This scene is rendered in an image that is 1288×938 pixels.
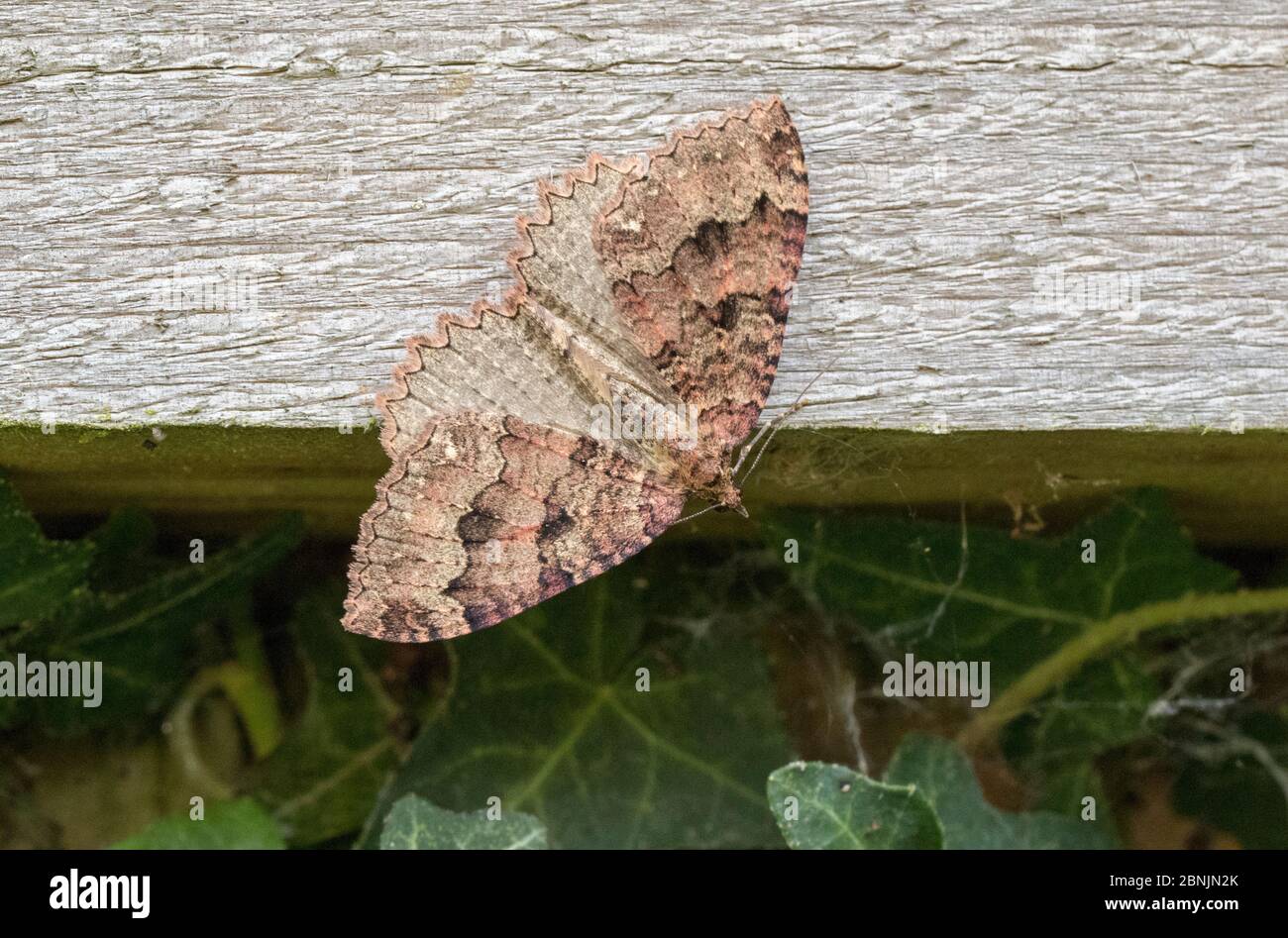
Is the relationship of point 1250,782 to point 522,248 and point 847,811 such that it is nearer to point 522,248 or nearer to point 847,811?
point 847,811

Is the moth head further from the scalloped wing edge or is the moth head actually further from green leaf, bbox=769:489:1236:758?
the scalloped wing edge

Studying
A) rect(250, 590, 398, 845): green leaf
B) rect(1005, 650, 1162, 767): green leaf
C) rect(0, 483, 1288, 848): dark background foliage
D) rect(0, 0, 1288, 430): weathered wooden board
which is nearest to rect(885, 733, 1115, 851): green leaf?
rect(0, 483, 1288, 848): dark background foliage

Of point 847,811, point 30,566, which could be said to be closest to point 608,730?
point 847,811

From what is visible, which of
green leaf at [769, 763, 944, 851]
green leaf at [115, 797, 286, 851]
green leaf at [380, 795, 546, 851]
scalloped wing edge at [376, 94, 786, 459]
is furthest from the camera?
green leaf at [115, 797, 286, 851]

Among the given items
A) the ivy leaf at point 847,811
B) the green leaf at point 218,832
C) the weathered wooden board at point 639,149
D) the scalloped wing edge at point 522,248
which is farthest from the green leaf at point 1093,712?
the green leaf at point 218,832

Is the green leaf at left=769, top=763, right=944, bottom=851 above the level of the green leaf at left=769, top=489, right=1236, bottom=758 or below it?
below

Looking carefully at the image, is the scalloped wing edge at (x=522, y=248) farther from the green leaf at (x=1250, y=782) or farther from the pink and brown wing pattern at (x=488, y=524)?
the green leaf at (x=1250, y=782)
